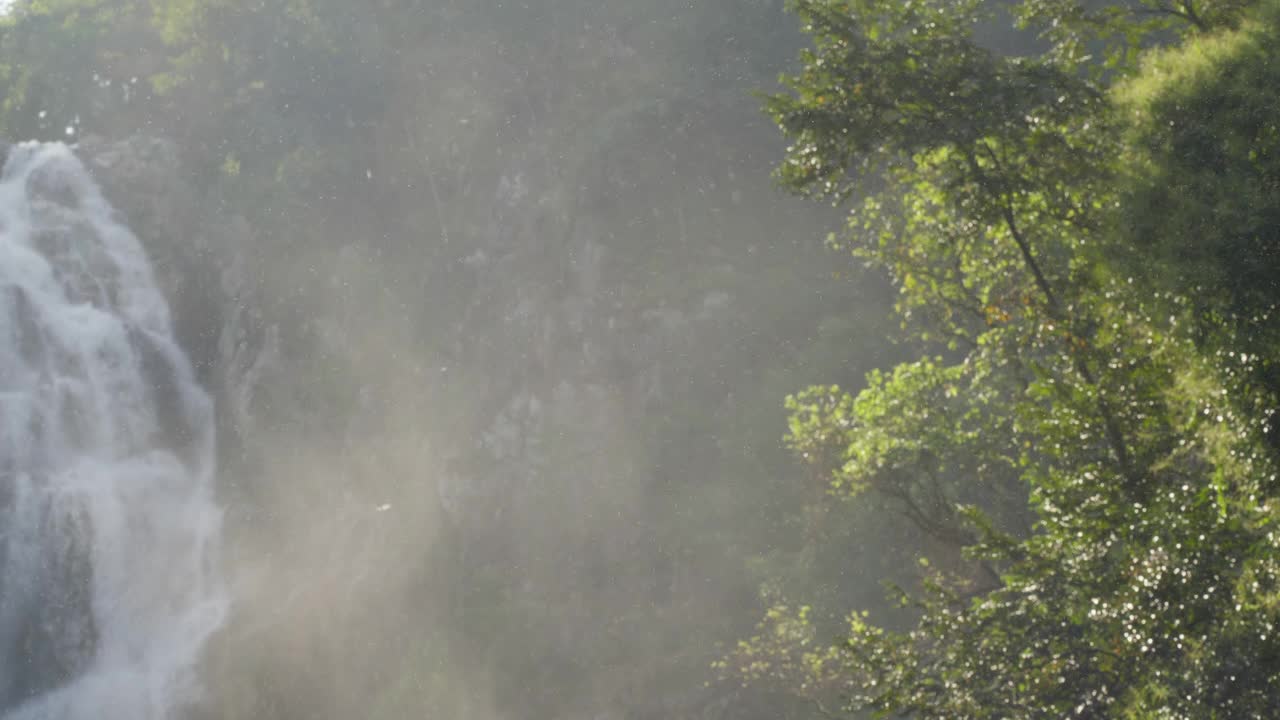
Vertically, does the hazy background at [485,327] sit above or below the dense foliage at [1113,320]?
above

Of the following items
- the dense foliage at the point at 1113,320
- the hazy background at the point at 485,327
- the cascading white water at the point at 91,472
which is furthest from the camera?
the cascading white water at the point at 91,472

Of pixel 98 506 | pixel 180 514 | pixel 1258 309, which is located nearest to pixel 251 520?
pixel 180 514

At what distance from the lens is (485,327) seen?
4216 centimetres

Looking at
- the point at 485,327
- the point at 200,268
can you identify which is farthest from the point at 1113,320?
the point at 200,268

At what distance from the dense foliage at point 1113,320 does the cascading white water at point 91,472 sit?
112ft

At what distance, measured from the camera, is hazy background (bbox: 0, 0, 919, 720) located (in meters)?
34.6

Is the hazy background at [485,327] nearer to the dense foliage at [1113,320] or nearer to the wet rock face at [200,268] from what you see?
the wet rock face at [200,268]

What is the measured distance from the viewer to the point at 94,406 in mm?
40531

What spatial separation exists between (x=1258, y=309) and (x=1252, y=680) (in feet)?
9.28

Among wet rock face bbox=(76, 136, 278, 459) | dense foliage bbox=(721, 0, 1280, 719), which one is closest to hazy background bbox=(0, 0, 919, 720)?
wet rock face bbox=(76, 136, 278, 459)

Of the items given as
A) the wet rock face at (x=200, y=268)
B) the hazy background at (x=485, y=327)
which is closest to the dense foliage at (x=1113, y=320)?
the hazy background at (x=485, y=327)

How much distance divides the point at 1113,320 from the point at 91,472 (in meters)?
39.0

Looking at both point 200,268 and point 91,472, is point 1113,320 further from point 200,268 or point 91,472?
point 200,268

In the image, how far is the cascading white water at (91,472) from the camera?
121 ft
